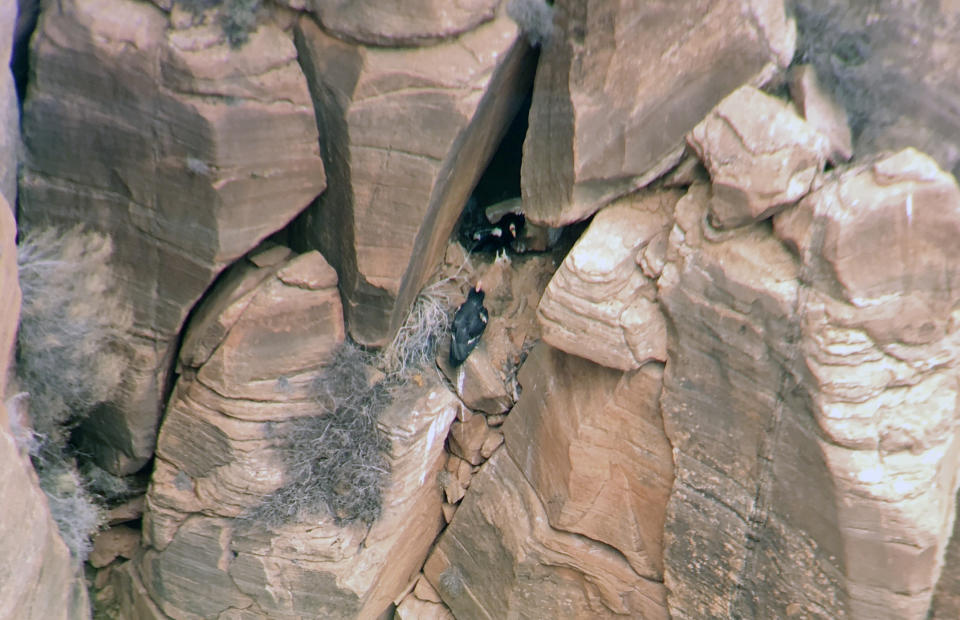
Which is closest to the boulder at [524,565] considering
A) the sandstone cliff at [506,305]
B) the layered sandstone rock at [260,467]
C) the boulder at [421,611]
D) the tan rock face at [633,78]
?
the sandstone cliff at [506,305]

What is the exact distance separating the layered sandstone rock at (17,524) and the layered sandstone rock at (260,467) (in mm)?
1117

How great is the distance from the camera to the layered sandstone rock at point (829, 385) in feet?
11.7

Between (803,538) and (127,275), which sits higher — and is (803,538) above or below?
above

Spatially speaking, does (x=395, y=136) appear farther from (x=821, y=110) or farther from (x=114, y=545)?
(x=114, y=545)

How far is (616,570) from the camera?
498cm

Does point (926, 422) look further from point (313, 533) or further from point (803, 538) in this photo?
point (313, 533)

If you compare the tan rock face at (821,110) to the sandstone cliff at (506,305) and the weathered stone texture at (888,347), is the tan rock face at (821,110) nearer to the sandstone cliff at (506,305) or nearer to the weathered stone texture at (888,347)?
the sandstone cliff at (506,305)

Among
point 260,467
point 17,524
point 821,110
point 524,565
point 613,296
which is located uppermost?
point 821,110

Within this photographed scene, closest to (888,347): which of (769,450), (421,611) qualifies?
(769,450)

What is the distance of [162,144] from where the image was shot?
14.7ft

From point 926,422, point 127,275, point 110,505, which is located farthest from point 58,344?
point 926,422

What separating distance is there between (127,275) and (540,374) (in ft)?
8.78

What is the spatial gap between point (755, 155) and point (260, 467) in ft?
11.7

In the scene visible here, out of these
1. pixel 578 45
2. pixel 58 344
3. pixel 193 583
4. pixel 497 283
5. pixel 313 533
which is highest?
pixel 578 45
